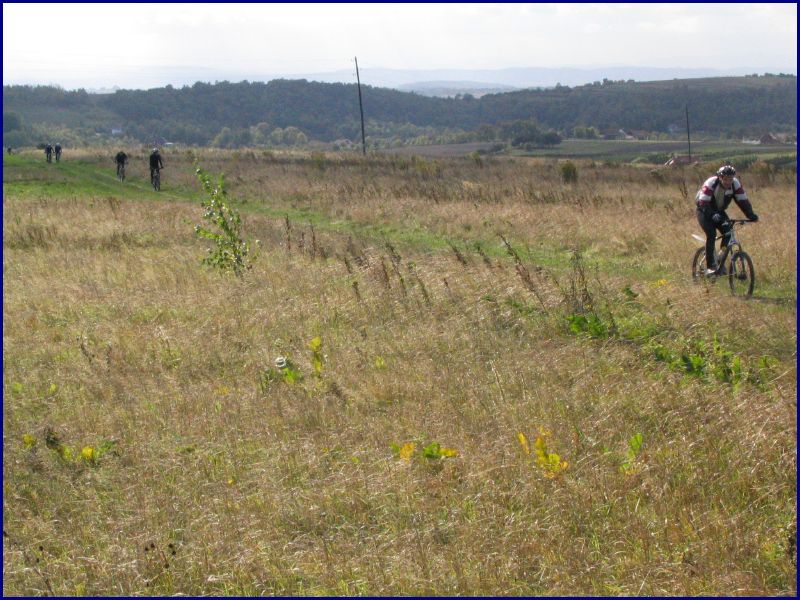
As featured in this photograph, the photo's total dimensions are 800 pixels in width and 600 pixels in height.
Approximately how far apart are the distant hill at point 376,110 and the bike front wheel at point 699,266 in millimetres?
97839

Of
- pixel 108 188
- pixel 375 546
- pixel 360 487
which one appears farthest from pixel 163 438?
pixel 108 188

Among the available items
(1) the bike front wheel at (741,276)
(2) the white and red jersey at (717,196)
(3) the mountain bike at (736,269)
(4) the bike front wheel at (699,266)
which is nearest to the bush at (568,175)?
(4) the bike front wheel at (699,266)

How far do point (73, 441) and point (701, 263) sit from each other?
8.41m

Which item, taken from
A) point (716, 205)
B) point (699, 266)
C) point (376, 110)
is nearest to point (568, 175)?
point (699, 266)

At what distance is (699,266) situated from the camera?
451 inches

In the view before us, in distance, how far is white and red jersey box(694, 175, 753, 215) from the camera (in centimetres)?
1072

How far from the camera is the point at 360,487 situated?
530 cm

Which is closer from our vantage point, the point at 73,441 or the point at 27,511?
the point at 27,511

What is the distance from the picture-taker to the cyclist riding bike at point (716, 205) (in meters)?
10.7

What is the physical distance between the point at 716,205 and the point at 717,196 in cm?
14

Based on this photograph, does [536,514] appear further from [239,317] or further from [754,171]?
[754,171]

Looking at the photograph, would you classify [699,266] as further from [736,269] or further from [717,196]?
[717,196]

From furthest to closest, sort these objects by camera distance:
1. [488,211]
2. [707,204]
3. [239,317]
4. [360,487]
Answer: [488,211] < [707,204] < [239,317] < [360,487]

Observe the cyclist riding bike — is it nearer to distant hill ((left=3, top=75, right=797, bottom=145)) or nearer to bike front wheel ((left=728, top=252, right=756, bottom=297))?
bike front wheel ((left=728, top=252, right=756, bottom=297))
